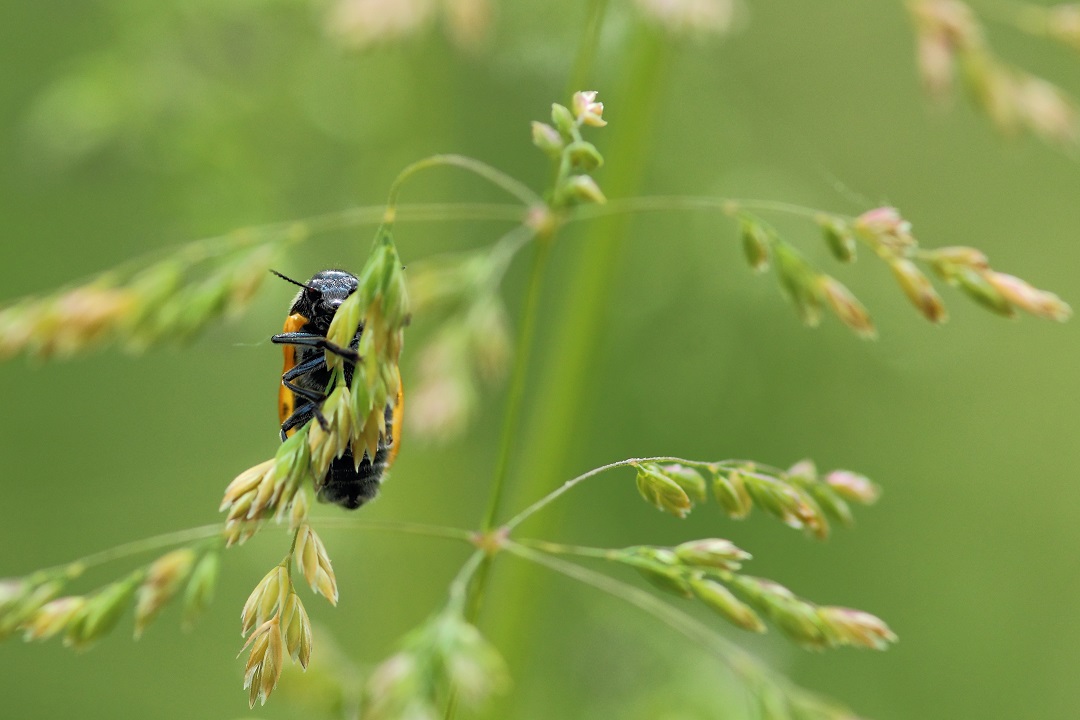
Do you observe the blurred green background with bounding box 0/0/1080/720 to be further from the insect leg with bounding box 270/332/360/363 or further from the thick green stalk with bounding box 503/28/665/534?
the insect leg with bounding box 270/332/360/363

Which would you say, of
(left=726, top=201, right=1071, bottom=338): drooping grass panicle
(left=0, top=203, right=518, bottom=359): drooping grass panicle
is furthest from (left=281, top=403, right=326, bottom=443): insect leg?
(left=726, top=201, right=1071, bottom=338): drooping grass panicle

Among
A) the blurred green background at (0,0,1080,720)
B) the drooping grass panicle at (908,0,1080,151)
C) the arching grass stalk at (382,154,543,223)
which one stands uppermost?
the drooping grass panicle at (908,0,1080,151)

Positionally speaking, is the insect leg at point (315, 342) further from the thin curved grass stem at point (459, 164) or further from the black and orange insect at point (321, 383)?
the thin curved grass stem at point (459, 164)

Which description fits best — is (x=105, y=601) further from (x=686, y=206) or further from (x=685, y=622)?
(x=686, y=206)

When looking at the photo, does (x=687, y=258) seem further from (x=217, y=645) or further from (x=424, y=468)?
(x=217, y=645)

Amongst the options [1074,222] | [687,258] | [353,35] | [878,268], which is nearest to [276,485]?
[353,35]

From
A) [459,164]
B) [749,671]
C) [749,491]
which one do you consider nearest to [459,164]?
[459,164]
